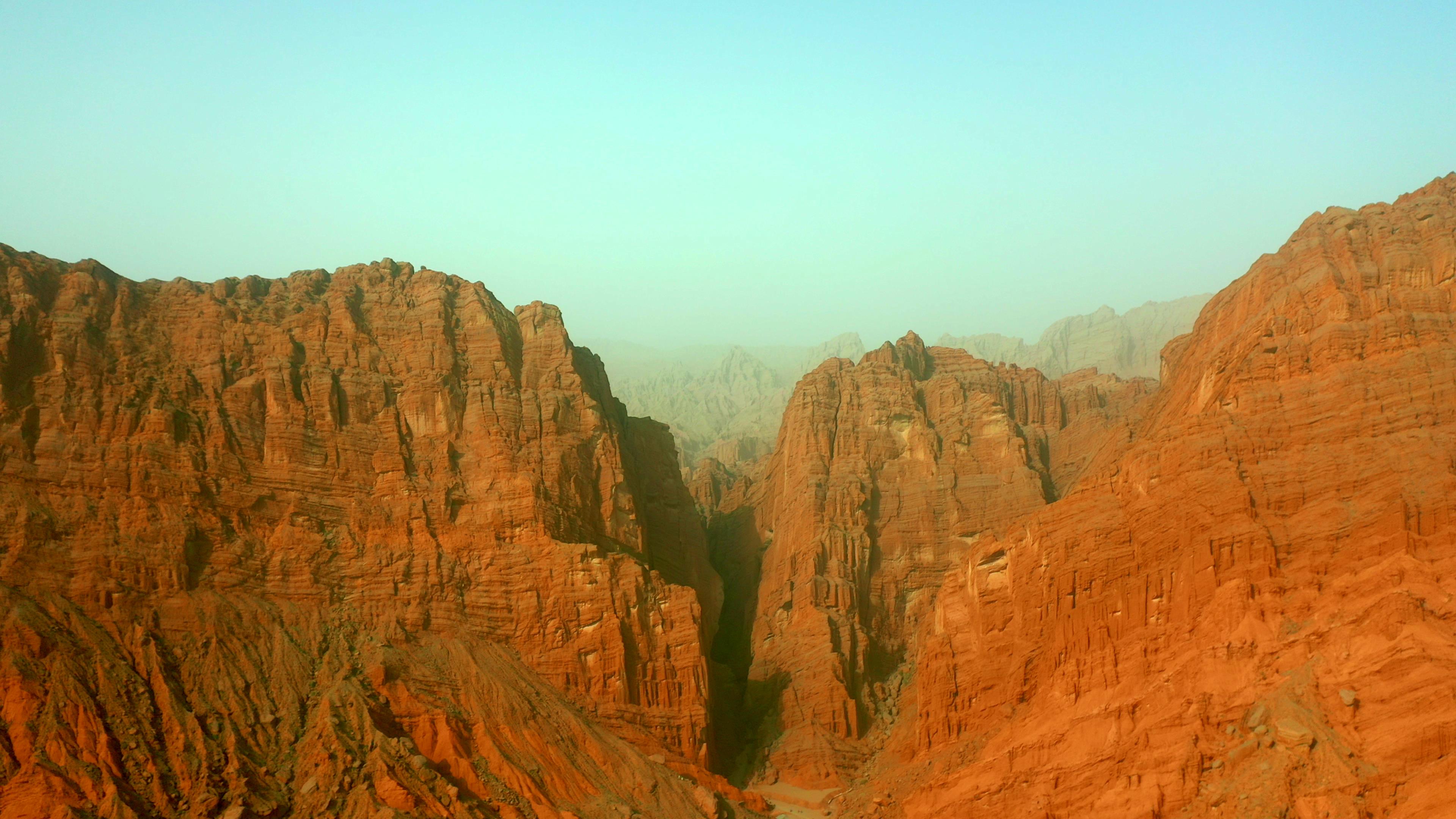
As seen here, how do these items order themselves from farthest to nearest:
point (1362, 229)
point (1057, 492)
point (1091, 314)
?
1. point (1091, 314)
2. point (1057, 492)
3. point (1362, 229)

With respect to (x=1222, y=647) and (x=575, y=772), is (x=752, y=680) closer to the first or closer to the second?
(x=575, y=772)

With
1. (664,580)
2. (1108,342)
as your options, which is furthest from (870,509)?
(1108,342)

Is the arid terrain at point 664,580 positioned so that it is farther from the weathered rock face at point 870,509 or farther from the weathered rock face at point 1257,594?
the weathered rock face at point 870,509

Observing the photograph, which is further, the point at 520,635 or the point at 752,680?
the point at 752,680

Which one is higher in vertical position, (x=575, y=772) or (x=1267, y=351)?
(x=1267, y=351)

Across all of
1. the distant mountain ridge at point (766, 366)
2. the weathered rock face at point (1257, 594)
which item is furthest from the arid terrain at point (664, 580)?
the distant mountain ridge at point (766, 366)

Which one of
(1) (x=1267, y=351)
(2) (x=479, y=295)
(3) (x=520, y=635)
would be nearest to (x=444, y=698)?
(3) (x=520, y=635)

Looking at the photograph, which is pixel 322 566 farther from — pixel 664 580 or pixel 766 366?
pixel 766 366
